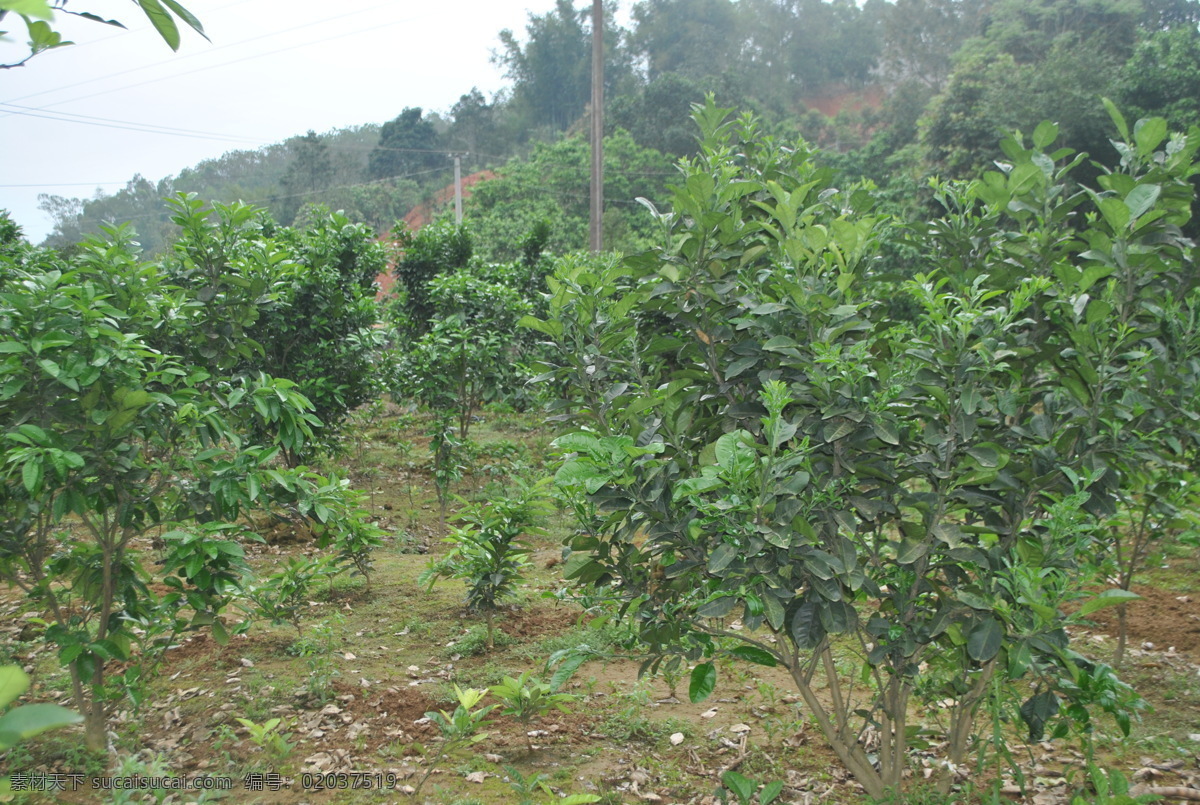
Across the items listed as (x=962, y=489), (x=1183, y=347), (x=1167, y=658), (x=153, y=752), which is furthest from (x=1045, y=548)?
(x=153, y=752)

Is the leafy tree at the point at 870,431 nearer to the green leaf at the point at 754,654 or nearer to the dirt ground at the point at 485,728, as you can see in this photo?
the green leaf at the point at 754,654

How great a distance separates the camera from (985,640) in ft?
7.65

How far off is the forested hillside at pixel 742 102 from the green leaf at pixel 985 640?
3476 millimetres

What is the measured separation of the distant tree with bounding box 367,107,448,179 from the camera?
155 feet

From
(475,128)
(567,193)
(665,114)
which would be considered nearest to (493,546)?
A: (567,193)

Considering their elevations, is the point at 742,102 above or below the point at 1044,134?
above

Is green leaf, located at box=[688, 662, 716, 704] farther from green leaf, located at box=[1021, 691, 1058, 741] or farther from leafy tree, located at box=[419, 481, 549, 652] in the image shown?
leafy tree, located at box=[419, 481, 549, 652]

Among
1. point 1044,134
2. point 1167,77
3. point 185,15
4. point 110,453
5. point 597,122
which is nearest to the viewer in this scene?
point 185,15

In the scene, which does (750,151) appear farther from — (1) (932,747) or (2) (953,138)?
(2) (953,138)

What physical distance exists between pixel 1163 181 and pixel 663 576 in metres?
Answer: 2.11

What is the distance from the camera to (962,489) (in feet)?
8.40

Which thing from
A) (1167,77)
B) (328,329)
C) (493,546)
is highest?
(1167,77)

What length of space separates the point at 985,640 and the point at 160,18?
2.34 metres

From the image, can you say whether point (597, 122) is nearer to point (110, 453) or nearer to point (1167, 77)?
point (110, 453)
